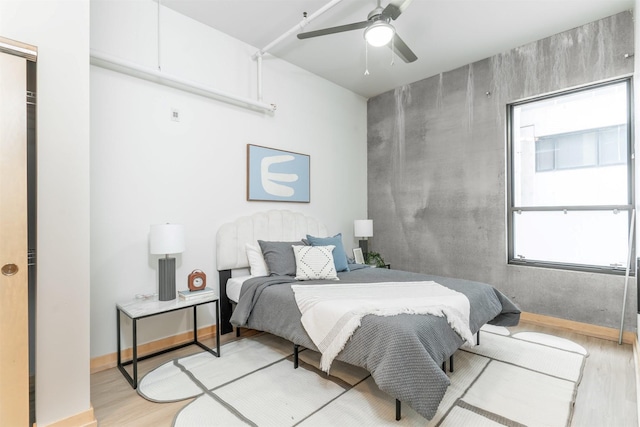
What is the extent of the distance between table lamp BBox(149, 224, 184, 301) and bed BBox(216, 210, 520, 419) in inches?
23.5

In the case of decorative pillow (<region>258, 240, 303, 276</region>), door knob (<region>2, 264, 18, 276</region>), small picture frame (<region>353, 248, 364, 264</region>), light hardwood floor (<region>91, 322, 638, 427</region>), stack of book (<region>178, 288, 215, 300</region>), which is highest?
door knob (<region>2, 264, 18, 276</region>)

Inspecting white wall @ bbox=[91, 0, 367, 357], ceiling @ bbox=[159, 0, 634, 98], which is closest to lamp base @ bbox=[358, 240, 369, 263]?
white wall @ bbox=[91, 0, 367, 357]

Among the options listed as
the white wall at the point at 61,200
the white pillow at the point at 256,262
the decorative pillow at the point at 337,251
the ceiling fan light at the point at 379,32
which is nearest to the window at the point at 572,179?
the decorative pillow at the point at 337,251

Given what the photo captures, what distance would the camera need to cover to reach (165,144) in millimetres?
2832

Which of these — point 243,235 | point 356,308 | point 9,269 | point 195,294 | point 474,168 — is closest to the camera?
point 9,269

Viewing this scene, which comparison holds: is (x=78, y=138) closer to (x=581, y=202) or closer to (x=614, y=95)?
(x=581, y=202)

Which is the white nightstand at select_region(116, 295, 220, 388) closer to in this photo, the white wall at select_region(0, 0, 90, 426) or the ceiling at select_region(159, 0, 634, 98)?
the white wall at select_region(0, 0, 90, 426)

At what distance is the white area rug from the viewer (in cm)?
182

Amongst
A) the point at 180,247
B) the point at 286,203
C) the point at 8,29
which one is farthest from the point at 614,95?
the point at 8,29

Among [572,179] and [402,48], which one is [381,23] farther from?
[572,179]

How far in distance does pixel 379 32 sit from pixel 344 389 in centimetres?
258

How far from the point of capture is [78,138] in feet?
5.67

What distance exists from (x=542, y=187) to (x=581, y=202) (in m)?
0.39

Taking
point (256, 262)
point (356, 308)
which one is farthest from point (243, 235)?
point (356, 308)
